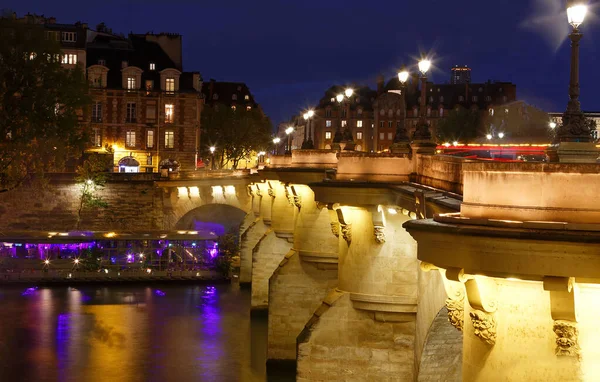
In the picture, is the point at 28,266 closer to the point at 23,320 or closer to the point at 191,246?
the point at 191,246

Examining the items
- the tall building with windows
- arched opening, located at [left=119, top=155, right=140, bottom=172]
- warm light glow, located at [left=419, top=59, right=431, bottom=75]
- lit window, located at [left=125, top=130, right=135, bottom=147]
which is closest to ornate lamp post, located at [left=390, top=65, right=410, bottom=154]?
warm light glow, located at [left=419, top=59, right=431, bottom=75]

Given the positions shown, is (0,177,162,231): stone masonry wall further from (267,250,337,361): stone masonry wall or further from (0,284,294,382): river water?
Result: (267,250,337,361): stone masonry wall

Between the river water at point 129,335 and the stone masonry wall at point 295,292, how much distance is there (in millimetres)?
1989

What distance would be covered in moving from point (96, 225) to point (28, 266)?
1217 cm

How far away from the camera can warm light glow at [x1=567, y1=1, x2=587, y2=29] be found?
1016 centimetres

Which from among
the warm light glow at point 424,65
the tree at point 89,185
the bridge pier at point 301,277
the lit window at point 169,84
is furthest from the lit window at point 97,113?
the warm light glow at point 424,65

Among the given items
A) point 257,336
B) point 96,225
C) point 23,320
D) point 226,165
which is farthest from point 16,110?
point 226,165

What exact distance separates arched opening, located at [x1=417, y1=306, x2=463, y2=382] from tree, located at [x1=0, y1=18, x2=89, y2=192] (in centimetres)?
4777

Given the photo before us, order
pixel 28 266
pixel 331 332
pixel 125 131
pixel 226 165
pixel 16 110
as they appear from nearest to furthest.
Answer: pixel 331 332, pixel 28 266, pixel 16 110, pixel 125 131, pixel 226 165

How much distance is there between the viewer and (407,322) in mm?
21000

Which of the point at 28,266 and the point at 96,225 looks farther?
the point at 96,225

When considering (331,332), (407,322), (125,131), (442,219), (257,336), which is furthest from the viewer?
(125,131)

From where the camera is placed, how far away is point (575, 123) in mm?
10156

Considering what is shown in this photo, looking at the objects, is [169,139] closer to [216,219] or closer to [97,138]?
[97,138]
